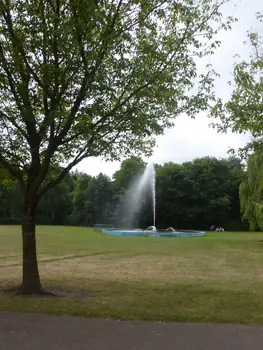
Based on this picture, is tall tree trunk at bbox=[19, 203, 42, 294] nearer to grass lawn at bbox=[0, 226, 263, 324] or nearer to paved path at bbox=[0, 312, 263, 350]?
grass lawn at bbox=[0, 226, 263, 324]

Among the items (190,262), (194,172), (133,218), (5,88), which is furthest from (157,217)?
(5,88)

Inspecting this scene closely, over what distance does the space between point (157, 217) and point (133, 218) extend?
4260 millimetres

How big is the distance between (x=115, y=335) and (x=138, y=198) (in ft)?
218

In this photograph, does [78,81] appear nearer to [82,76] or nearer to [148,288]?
[82,76]

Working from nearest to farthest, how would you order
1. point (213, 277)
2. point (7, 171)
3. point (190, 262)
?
1. point (7, 171)
2. point (213, 277)
3. point (190, 262)

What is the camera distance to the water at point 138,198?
72500 mm

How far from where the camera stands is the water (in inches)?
2854

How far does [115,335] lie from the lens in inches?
256

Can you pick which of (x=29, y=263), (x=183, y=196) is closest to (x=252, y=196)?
(x=29, y=263)

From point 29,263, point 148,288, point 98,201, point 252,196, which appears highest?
point 98,201

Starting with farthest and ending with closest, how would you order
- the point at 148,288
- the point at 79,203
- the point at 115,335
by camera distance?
the point at 79,203 < the point at 148,288 < the point at 115,335

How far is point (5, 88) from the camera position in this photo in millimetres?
10180

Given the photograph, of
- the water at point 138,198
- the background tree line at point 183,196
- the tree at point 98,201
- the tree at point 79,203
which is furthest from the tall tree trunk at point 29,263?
the tree at point 79,203

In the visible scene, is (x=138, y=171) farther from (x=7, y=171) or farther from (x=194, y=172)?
(x=7, y=171)
